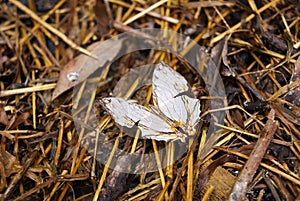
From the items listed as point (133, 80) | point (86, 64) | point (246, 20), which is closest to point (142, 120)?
point (133, 80)

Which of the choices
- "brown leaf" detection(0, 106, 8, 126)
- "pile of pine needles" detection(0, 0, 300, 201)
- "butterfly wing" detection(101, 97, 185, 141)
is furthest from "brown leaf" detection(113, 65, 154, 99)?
"brown leaf" detection(0, 106, 8, 126)

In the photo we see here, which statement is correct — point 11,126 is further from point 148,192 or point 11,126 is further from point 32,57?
point 148,192

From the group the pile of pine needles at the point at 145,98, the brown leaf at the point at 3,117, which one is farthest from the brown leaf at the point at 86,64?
the brown leaf at the point at 3,117

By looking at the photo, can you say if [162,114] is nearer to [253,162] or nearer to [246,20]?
[253,162]

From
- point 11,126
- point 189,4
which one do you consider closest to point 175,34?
point 189,4

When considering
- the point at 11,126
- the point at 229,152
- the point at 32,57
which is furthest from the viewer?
the point at 32,57

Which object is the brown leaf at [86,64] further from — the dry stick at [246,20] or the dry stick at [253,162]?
the dry stick at [253,162]

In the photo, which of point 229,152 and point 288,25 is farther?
point 288,25
